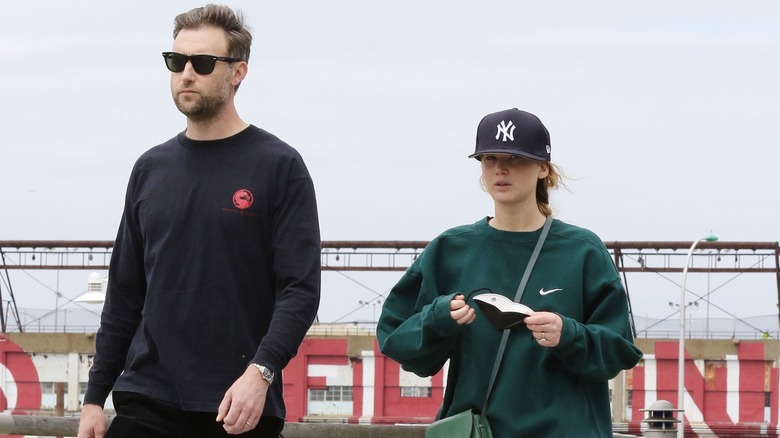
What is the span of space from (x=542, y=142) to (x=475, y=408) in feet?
2.45

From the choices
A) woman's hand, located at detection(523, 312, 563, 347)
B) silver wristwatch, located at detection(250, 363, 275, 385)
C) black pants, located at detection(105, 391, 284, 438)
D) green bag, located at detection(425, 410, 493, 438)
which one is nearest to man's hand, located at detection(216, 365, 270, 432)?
silver wristwatch, located at detection(250, 363, 275, 385)

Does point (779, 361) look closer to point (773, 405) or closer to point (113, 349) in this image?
point (773, 405)

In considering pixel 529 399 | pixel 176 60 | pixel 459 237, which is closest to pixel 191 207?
pixel 176 60

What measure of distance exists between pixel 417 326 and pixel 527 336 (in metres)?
0.29

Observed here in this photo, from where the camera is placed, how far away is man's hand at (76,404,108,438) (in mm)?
4074

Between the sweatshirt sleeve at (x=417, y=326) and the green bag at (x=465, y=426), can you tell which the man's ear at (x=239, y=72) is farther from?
the green bag at (x=465, y=426)

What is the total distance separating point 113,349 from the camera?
4129 millimetres

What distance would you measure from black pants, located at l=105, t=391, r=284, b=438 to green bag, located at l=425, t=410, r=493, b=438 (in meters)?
0.44

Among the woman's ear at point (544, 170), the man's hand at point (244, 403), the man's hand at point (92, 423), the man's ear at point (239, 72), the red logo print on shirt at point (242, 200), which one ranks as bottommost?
the man's hand at point (92, 423)

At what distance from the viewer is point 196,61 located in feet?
13.0

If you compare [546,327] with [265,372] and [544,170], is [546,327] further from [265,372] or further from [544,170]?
[265,372]

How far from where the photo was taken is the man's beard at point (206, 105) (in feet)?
13.1

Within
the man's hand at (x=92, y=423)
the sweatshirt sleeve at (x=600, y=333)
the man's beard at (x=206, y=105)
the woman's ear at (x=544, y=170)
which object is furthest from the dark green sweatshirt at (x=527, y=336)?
the man's hand at (x=92, y=423)

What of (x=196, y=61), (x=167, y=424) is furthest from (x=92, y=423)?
(x=196, y=61)
